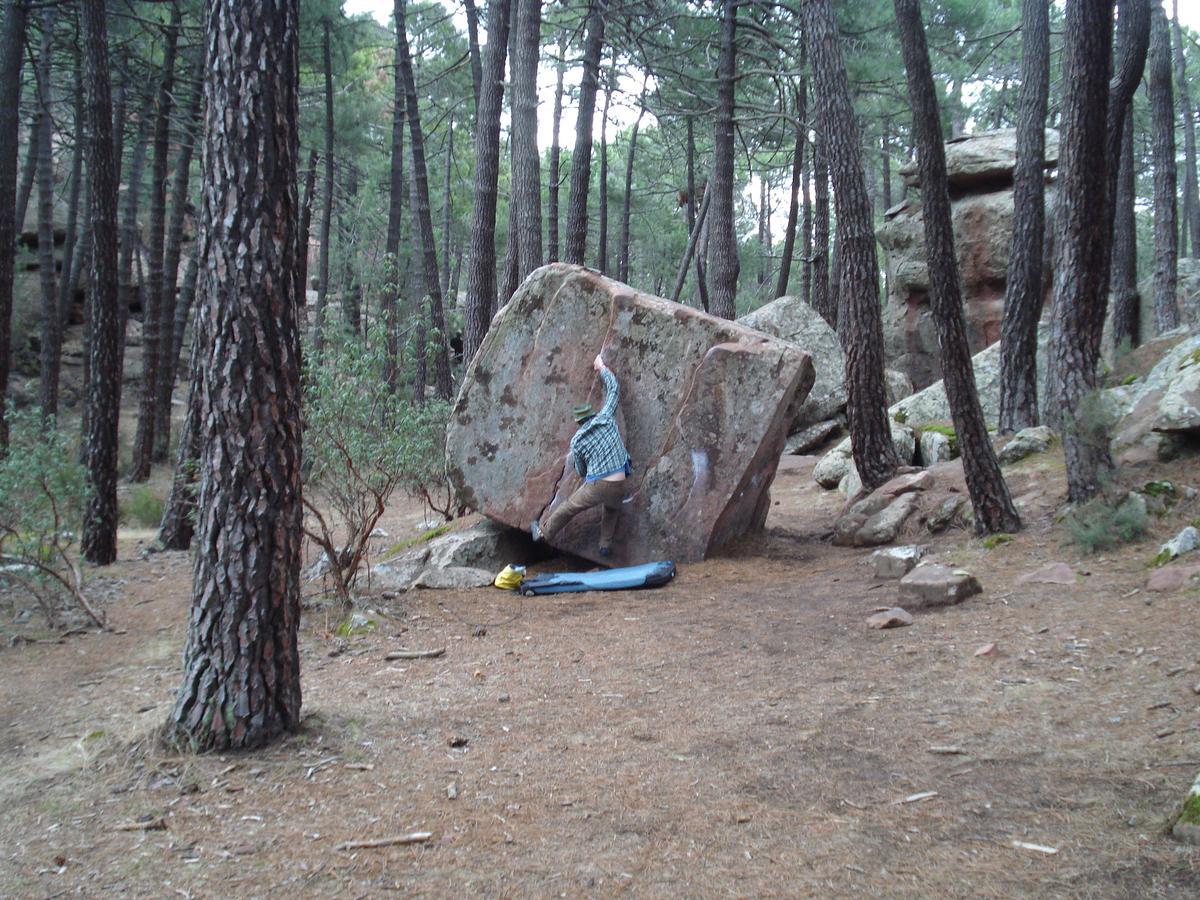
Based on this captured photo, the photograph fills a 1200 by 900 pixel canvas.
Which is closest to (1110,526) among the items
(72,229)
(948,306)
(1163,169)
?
(948,306)

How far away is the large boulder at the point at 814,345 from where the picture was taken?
1589 centimetres

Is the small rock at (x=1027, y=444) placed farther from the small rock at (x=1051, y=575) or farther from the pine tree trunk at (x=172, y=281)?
the pine tree trunk at (x=172, y=281)

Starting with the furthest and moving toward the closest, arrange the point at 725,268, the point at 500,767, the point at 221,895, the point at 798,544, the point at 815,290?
1. the point at 815,290
2. the point at 725,268
3. the point at 798,544
4. the point at 500,767
5. the point at 221,895

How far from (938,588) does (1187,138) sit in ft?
70.5

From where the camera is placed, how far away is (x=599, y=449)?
8.05 m

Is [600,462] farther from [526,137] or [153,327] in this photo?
[153,327]

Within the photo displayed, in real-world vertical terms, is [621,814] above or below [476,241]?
below

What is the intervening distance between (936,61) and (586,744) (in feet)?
60.2

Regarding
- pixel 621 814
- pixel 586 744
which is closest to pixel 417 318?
pixel 586 744

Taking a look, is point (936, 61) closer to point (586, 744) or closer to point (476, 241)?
point (476, 241)

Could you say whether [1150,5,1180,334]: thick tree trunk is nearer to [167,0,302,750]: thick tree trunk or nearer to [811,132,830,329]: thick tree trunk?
[811,132,830,329]: thick tree trunk

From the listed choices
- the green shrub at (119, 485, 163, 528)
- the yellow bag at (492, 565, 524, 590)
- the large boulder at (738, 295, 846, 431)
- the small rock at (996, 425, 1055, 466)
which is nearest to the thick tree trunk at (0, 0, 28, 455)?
the green shrub at (119, 485, 163, 528)

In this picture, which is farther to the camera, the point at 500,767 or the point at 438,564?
the point at 438,564

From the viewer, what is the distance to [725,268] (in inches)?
559
